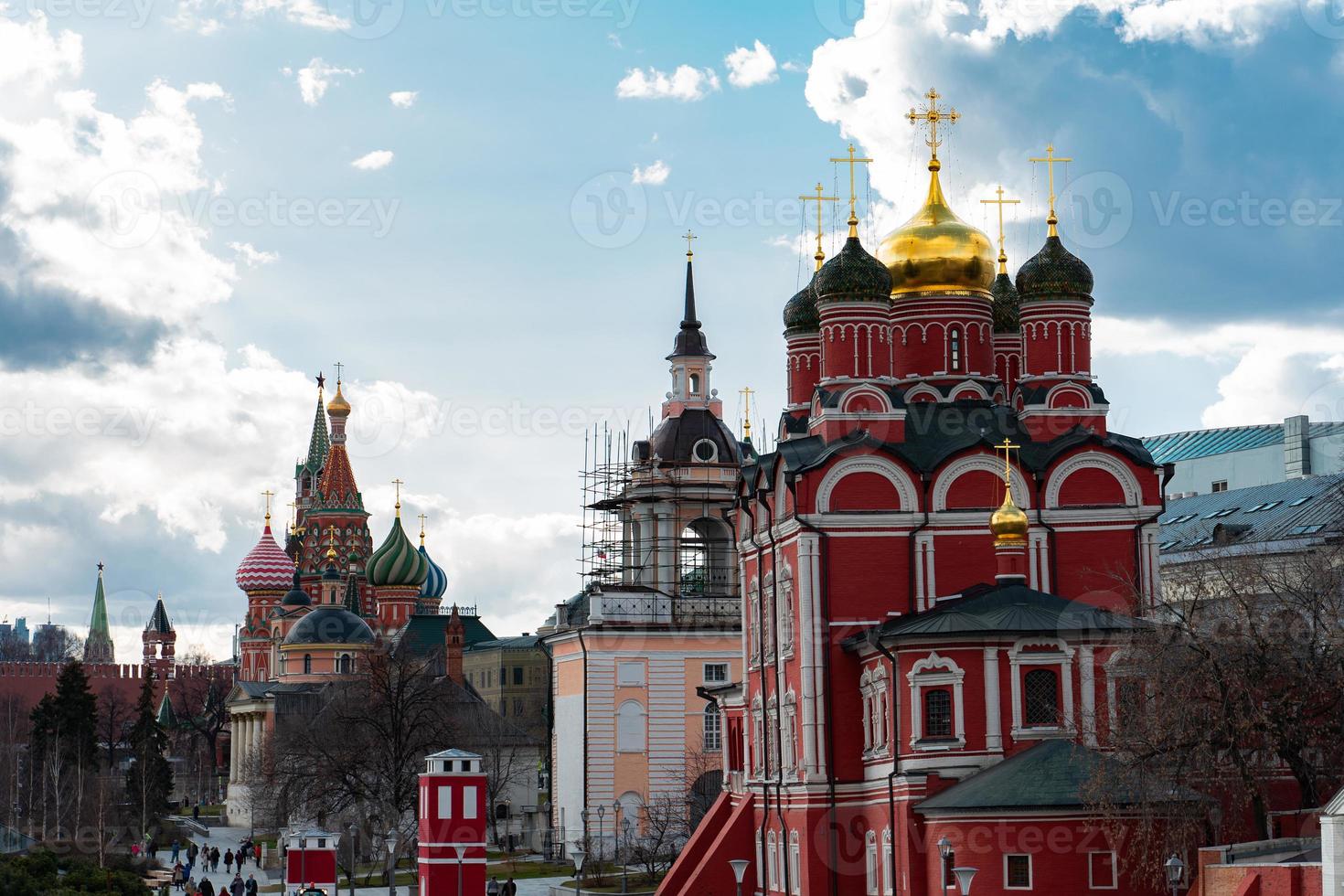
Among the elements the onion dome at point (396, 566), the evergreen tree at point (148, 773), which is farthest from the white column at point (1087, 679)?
the onion dome at point (396, 566)

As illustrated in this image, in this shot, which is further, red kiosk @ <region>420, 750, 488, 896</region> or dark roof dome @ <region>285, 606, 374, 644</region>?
dark roof dome @ <region>285, 606, 374, 644</region>

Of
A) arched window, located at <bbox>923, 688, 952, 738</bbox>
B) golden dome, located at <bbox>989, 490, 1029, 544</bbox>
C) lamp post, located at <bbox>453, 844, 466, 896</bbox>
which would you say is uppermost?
golden dome, located at <bbox>989, 490, 1029, 544</bbox>

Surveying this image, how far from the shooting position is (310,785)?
6084cm

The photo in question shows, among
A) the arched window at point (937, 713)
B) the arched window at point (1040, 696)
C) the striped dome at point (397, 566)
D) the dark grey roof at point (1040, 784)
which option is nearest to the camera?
the dark grey roof at point (1040, 784)

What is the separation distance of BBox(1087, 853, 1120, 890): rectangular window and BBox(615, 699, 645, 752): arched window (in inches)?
1160

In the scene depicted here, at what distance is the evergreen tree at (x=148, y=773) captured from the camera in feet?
257

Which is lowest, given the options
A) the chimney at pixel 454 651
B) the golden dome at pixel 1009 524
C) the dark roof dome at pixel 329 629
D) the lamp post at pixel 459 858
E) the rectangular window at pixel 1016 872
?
the rectangular window at pixel 1016 872

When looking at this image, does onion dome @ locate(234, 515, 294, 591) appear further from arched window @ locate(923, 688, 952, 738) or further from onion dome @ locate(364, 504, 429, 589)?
arched window @ locate(923, 688, 952, 738)

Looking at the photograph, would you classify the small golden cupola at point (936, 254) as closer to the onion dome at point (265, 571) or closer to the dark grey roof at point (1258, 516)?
the dark grey roof at point (1258, 516)

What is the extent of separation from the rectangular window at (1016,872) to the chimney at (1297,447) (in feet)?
167

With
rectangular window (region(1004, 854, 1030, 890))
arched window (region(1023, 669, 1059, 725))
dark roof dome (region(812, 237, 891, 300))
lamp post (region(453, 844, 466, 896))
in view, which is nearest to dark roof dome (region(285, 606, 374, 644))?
dark roof dome (region(812, 237, 891, 300))

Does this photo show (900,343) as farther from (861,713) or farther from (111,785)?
(111,785)

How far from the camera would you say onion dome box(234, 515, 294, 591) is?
12925 centimetres

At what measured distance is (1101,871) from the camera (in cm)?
3628
